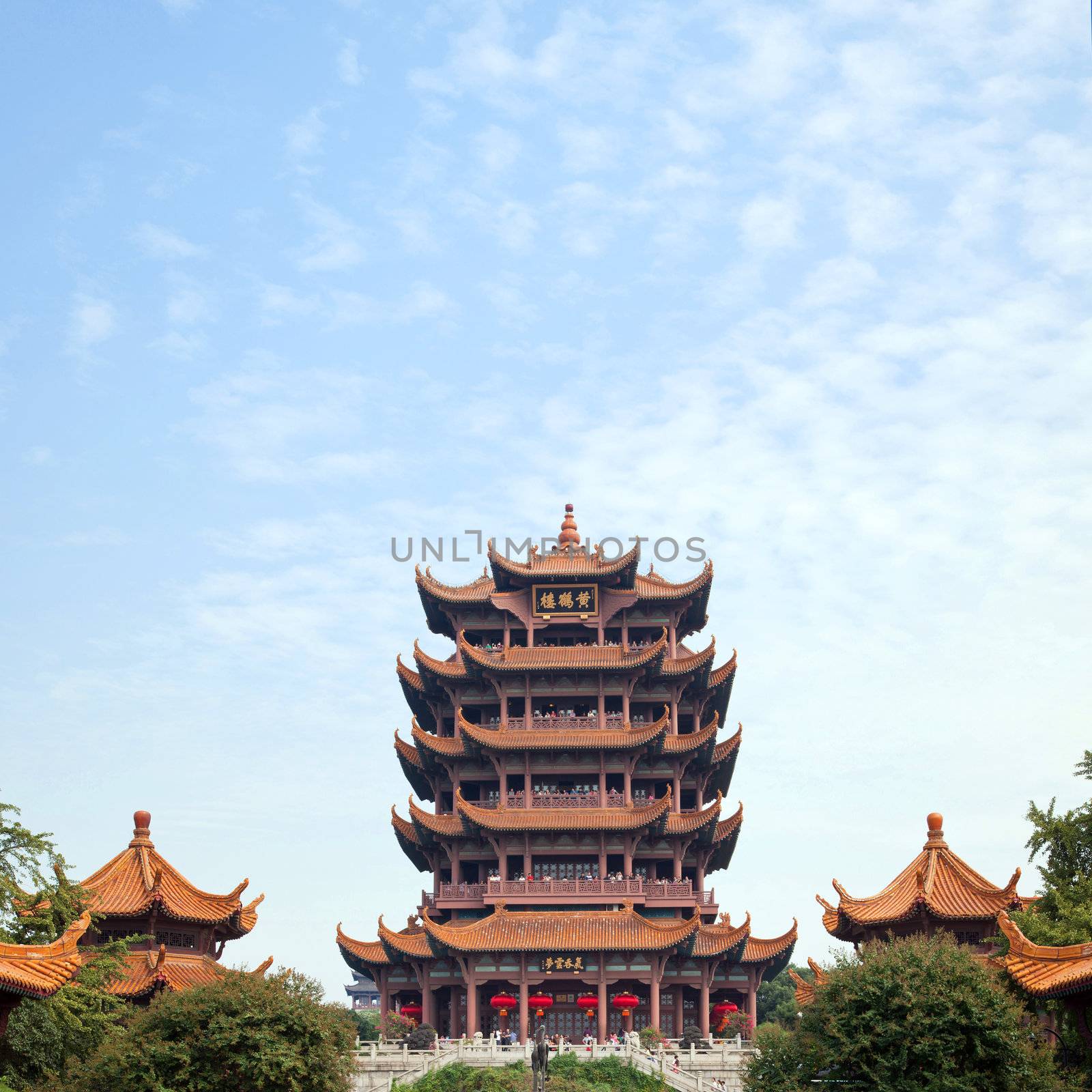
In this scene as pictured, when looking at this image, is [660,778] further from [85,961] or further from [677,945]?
[85,961]

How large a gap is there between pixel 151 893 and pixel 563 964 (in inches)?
689

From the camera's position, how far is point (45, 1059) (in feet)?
113

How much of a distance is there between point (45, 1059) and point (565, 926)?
79.0 feet

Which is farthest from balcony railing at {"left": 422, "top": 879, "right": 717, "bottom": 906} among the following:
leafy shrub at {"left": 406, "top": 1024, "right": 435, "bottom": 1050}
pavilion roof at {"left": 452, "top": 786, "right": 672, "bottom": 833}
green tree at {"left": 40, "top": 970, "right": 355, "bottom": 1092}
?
green tree at {"left": 40, "top": 970, "right": 355, "bottom": 1092}

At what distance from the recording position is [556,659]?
61.1 m

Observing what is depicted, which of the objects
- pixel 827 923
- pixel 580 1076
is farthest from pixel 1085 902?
pixel 580 1076

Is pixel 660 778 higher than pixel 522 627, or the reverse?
pixel 522 627

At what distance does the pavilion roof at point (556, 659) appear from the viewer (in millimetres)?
60344

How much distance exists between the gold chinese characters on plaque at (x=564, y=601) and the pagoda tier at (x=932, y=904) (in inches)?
839

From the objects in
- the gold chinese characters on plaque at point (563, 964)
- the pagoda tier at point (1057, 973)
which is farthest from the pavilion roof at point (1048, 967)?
the gold chinese characters on plaque at point (563, 964)

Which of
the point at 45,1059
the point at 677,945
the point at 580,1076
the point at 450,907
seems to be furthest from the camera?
the point at 450,907

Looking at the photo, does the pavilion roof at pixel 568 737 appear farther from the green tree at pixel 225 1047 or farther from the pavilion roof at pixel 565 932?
the green tree at pixel 225 1047

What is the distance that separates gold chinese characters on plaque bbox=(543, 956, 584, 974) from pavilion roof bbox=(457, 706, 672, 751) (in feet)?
28.3

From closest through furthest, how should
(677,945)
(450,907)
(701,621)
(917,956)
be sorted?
(917,956) < (677,945) < (450,907) < (701,621)
